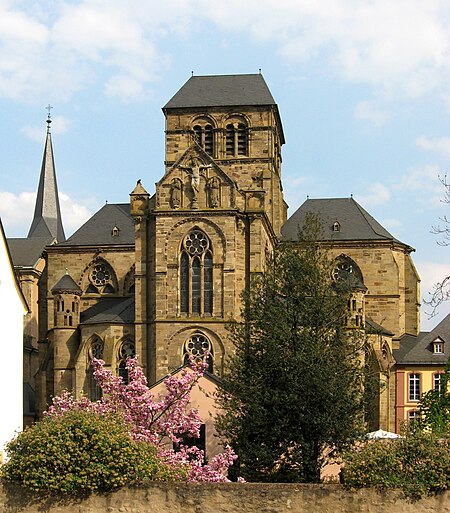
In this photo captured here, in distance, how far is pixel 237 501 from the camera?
26359 mm

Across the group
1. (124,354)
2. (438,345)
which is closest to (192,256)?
(124,354)

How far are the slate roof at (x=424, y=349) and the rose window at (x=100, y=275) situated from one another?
17.5m

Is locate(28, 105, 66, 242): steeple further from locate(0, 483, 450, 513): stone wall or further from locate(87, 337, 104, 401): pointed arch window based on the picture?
locate(0, 483, 450, 513): stone wall

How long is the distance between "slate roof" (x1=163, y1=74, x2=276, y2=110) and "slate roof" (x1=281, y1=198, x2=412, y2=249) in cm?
821

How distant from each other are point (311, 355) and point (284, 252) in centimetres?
422

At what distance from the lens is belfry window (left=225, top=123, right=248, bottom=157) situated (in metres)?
70.2

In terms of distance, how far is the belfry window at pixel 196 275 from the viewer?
5772 cm

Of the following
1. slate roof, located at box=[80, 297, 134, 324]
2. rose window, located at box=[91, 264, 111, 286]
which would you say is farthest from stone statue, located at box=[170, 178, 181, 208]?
rose window, located at box=[91, 264, 111, 286]

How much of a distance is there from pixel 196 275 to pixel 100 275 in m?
15.1

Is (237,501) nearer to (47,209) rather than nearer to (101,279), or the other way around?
(101,279)

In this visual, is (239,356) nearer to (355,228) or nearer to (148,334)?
(148,334)

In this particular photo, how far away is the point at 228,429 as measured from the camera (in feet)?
124

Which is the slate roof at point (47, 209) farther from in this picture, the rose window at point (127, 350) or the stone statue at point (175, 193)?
the stone statue at point (175, 193)

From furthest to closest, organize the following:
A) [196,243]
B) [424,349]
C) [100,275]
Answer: [100,275] → [424,349] → [196,243]
